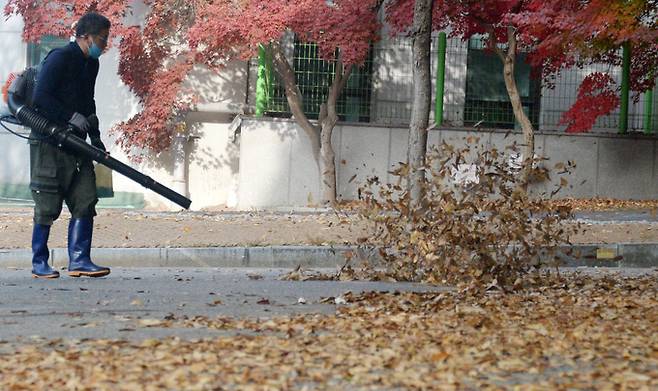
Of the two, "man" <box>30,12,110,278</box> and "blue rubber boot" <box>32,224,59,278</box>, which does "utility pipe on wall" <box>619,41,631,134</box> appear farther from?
"blue rubber boot" <box>32,224,59,278</box>

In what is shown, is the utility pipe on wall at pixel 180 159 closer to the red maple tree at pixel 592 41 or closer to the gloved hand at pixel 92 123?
the red maple tree at pixel 592 41

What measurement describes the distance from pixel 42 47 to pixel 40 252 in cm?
1153

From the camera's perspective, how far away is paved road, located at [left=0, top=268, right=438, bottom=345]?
6.61 meters

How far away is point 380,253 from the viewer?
993cm

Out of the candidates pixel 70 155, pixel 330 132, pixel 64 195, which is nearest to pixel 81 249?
pixel 64 195

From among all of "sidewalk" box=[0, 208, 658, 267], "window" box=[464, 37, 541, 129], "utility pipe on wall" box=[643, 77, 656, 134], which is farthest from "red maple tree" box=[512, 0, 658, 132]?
"sidewalk" box=[0, 208, 658, 267]

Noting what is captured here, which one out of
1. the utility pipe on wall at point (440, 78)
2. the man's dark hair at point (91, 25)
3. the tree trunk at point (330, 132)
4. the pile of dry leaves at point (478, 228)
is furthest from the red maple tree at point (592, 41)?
the man's dark hair at point (91, 25)

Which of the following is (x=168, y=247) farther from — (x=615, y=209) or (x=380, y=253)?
(x=615, y=209)

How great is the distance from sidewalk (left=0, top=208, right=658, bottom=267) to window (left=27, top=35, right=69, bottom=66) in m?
5.82

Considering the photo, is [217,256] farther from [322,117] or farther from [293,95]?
[293,95]

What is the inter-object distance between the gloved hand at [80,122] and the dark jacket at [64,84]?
5 centimetres

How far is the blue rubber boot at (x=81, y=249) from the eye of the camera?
8.98 metres

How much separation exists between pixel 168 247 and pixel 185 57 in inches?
277

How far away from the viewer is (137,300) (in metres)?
7.89
